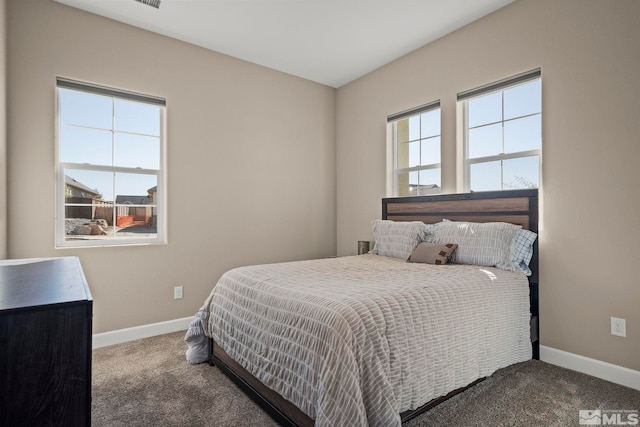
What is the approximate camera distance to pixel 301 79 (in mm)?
4402

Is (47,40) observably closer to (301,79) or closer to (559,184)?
(301,79)

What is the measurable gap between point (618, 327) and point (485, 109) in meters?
1.99

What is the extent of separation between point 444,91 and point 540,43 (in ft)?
2.87

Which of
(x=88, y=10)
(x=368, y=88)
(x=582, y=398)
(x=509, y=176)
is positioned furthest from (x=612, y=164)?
(x=88, y=10)

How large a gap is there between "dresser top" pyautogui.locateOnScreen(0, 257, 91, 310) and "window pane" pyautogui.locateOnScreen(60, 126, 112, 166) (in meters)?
1.58

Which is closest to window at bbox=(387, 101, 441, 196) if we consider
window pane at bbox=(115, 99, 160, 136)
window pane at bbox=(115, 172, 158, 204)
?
window pane at bbox=(115, 99, 160, 136)

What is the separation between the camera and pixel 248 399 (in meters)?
2.09

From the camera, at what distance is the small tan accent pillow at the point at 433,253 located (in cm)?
279

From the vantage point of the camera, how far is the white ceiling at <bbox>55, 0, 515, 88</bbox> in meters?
2.89

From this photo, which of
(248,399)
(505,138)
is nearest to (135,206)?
(248,399)

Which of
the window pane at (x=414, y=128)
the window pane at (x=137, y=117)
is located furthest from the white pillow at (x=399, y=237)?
the window pane at (x=137, y=117)

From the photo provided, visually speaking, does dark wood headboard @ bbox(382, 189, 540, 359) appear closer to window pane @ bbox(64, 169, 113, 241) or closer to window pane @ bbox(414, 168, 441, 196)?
window pane @ bbox(414, 168, 441, 196)

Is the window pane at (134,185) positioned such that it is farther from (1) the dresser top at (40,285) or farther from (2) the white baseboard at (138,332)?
(1) the dresser top at (40,285)

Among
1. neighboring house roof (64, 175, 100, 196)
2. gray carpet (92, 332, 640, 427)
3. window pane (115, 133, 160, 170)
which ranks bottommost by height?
gray carpet (92, 332, 640, 427)
